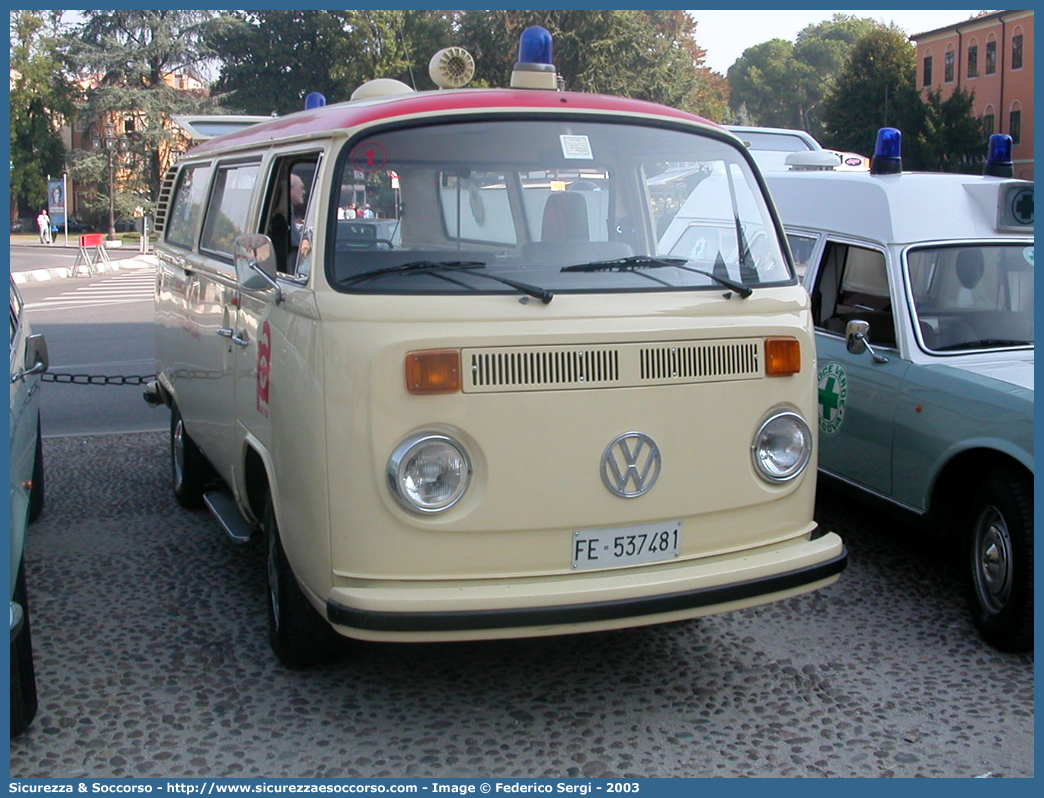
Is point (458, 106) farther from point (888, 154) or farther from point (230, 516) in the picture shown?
point (888, 154)

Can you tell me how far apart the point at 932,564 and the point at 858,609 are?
0.90m

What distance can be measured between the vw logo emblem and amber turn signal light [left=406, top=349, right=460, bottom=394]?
1.92ft

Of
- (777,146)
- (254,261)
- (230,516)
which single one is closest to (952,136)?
(777,146)

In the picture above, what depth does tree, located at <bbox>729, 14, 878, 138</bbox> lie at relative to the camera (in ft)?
437

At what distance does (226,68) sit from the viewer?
6600cm

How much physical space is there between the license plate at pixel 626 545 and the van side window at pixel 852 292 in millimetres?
2397

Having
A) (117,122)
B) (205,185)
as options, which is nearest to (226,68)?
(117,122)

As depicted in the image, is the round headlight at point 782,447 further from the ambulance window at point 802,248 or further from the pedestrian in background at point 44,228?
the pedestrian in background at point 44,228

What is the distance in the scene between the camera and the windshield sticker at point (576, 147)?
4.47 meters

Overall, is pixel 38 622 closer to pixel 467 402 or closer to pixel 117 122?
pixel 467 402

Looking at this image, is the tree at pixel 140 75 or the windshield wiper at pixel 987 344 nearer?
the windshield wiper at pixel 987 344

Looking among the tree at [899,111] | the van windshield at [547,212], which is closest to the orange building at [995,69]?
the tree at [899,111]

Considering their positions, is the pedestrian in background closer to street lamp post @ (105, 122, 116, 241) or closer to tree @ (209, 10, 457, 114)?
street lamp post @ (105, 122, 116, 241)

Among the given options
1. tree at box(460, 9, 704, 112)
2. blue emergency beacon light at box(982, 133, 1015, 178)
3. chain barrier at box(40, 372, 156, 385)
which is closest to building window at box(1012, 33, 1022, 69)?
tree at box(460, 9, 704, 112)
